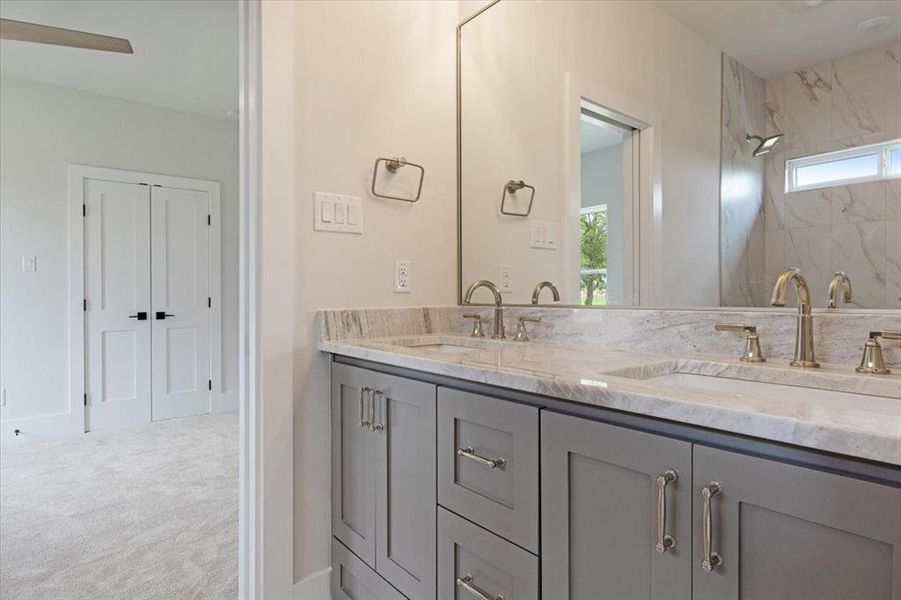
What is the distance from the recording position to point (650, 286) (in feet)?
4.69

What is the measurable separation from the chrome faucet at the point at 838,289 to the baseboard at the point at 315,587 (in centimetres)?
157

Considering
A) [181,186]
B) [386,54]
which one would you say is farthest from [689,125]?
[181,186]

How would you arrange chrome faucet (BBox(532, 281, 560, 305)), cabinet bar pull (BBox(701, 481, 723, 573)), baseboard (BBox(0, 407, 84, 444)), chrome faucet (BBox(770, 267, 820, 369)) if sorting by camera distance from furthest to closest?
baseboard (BBox(0, 407, 84, 444))
chrome faucet (BBox(532, 281, 560, 305))
chrome faucet (BBox(770, 267, 820, 369))
cabinet bar pull (BBox(701, 481, 723, 573))

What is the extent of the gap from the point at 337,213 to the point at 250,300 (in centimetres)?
39

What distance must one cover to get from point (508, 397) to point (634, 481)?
11.4 inches

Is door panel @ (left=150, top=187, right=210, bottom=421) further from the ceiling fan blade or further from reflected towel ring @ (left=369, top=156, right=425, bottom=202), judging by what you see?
reflected towel ring @ (left=369, top=156, right=425, bottom=202)

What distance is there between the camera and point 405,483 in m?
1.27

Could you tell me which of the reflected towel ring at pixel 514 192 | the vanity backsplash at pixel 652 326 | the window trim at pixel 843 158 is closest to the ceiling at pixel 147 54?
the reflected towel ring at pixel 514 192

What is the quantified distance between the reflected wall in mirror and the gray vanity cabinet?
2.24 feet

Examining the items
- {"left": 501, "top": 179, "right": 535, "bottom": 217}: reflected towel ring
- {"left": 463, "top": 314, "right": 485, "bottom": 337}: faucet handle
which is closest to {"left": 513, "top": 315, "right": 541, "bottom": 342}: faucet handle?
{"left": 463, "top": 314, "right": 485, "bottom": 337}: faucet handle

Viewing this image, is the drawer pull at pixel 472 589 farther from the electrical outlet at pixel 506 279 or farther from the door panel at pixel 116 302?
the door panel at pixel 116 302

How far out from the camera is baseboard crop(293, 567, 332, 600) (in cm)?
152

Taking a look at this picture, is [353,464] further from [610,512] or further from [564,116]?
[564,116]

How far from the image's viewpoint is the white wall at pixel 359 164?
1.54 meters
